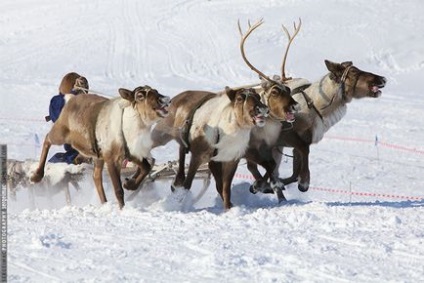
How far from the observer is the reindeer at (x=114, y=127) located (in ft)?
33.0

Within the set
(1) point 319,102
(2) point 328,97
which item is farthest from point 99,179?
(2) point 328,97

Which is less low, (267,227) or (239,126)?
(239,126)

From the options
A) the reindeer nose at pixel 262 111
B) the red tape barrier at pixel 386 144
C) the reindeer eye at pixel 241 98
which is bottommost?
the red tape barrier at pixel 386 144

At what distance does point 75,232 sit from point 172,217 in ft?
4.18

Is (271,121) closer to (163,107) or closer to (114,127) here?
(163,107)

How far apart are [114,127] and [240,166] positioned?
7.58 m

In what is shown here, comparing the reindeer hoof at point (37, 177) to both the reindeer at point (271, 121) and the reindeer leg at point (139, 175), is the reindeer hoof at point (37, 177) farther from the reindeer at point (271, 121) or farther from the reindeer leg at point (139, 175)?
the reindeer at point (271, 121)

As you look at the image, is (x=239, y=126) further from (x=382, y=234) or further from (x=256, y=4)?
(x=256, y=4)

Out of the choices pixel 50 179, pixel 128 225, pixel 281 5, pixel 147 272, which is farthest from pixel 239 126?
pixel 281 5

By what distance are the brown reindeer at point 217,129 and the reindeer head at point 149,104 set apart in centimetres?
56

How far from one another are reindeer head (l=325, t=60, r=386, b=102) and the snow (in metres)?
1.33

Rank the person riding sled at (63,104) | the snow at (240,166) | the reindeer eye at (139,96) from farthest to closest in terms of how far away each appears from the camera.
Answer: the person riding sled at (63,104) → the reindeer eye at (139,96) → the snow at (240,166)

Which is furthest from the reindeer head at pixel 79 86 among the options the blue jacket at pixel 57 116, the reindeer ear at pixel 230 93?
the reindeer ear at pixel 230 93

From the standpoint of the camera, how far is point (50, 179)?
37.6ft
